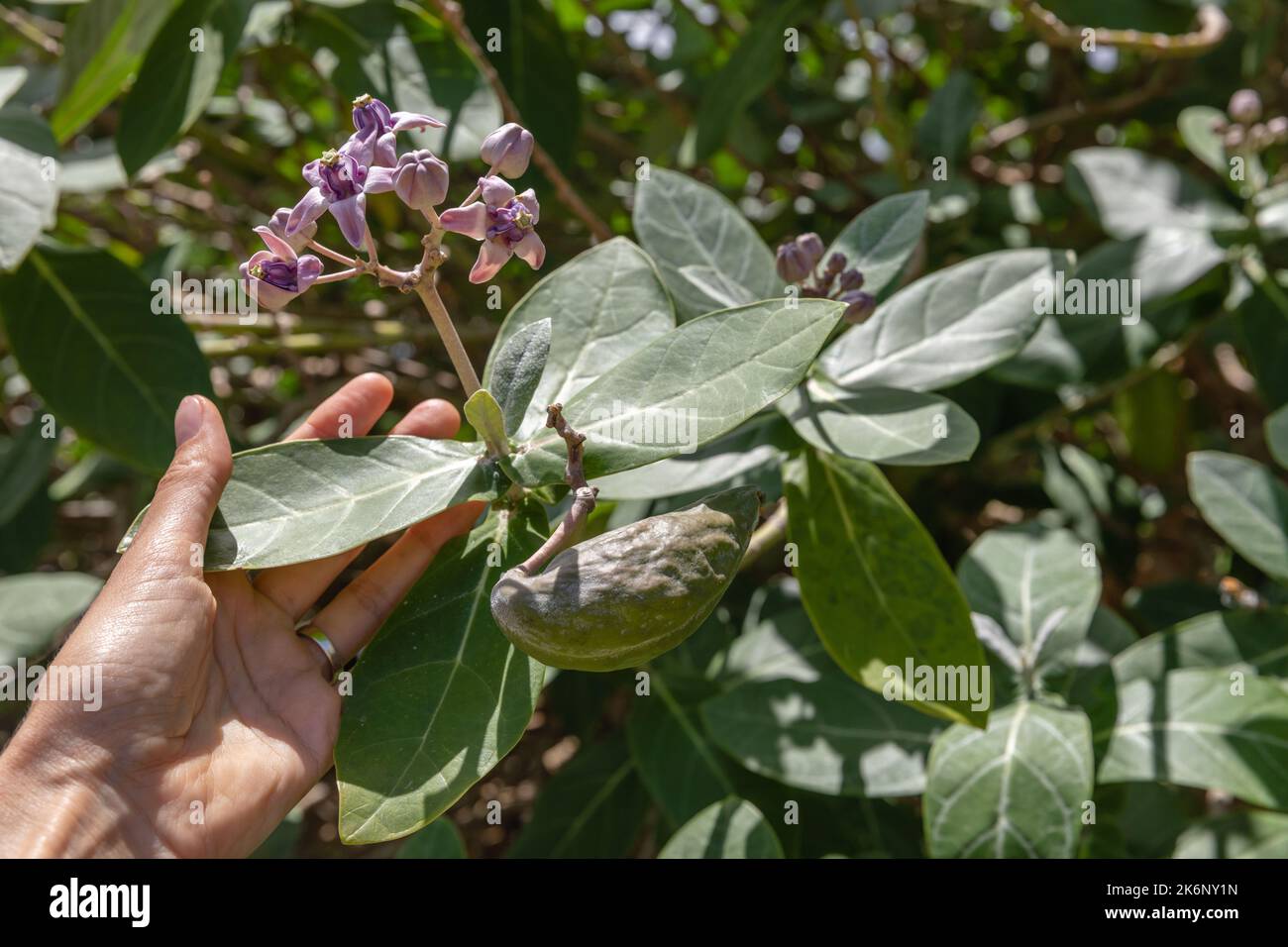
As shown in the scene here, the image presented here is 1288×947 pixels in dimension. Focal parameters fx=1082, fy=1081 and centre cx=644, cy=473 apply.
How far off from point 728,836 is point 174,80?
1433 mm

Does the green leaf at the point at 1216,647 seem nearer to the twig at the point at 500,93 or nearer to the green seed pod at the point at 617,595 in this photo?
the green seed pod at the point at 617,595

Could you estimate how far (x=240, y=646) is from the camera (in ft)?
4.26

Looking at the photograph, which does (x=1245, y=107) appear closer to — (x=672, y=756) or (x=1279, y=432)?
(x=1279, y=432)

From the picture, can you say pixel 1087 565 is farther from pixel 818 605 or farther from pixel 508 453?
pixel 508 453

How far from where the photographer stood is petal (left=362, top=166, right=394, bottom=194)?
1.05 meters

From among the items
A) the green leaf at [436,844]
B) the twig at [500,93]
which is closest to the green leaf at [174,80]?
the twig at [500,93]

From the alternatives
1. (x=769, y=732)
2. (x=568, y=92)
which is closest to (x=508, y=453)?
(x=769, y=732)

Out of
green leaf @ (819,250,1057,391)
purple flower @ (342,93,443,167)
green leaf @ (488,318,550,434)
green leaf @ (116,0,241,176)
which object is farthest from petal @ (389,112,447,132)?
green leaf @ (116,0,241,176)

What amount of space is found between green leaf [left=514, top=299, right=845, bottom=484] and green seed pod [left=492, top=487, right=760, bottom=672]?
0.09m

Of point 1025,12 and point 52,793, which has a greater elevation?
point 1025,12

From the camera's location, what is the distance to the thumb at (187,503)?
1.09m

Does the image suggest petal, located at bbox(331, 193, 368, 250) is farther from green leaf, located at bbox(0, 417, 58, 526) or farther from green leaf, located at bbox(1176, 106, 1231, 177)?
green leaf, located at bbox(1176, 106, 1231, 177)

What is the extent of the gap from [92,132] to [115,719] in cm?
203

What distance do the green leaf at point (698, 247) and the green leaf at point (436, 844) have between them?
0.89 metres
